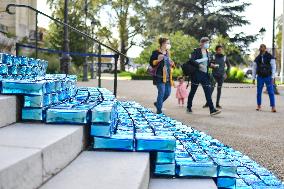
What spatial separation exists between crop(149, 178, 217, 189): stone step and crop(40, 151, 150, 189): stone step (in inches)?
8.6

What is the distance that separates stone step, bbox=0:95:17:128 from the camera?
3576 mm

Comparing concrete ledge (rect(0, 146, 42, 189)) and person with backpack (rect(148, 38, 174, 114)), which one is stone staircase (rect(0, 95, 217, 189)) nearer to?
concrete ledge (rect(0, 146, 42, 189))

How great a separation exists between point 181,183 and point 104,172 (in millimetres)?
810

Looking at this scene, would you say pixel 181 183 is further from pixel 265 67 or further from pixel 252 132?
pixel 265 67

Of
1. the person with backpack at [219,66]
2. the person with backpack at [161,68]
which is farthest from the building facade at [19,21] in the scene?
the person with backpack at [161,68]

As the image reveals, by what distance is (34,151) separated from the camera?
2832 mm

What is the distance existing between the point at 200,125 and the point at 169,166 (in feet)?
18.8

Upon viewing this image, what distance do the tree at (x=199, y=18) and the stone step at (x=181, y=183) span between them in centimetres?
6431

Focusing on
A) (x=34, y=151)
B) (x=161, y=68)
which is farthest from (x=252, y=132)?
(x=34, y=151)

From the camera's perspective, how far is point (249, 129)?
368 inches

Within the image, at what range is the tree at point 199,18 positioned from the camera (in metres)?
67.5

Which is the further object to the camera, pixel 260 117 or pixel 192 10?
pixel 192 10

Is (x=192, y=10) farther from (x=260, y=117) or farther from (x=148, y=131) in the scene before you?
(x=148, y=131)

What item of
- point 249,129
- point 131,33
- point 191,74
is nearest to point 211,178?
point 249,129
